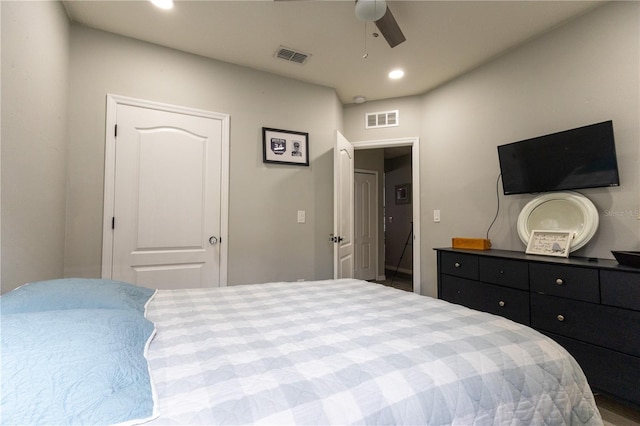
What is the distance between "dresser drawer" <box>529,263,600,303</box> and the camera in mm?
1662

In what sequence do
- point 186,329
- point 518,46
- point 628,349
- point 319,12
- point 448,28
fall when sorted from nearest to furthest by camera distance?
point 186,329
point 628,349
point 319,12
point 448,28
point 518,46

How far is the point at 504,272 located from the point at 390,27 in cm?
190

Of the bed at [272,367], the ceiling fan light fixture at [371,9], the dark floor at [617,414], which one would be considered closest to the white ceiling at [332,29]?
the ceiling fan light fixture at [371,9]

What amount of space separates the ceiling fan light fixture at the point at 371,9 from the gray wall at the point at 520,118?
1571mm

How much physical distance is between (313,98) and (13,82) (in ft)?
7.77

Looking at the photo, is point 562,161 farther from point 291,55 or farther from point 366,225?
point 366,225

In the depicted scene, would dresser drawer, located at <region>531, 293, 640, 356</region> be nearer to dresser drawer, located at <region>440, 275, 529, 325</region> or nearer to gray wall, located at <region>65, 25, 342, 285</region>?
dresser drawer, located at <region>440, 275, 529, 325</region>

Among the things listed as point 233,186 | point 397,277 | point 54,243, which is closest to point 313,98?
point 233,186

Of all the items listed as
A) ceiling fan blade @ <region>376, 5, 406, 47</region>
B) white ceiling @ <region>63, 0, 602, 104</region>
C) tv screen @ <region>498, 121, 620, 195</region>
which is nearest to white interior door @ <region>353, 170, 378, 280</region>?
white ceiling @ <region>63, 0, 602, 104</region>

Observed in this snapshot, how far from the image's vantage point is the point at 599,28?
203 centimetres

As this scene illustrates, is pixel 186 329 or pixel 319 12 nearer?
pixel 186 329

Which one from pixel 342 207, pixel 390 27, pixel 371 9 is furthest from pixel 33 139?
pixel 342 207

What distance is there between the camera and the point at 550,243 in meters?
2.14

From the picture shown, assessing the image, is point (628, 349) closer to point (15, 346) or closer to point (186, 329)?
point (186, 329)
